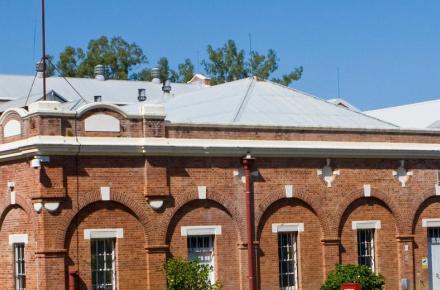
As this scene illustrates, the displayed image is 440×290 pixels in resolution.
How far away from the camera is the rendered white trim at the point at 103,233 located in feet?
90.9

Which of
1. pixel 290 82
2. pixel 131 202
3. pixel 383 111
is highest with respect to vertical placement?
pixel 290 82

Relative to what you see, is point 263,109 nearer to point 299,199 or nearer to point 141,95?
point 299,199

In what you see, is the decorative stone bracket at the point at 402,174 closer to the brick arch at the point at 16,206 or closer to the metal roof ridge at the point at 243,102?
the metal roof ridge at the point at 243,102

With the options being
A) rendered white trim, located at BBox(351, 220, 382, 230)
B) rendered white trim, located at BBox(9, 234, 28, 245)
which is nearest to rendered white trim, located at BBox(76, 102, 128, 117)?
rendered white trim, located at BBox(9, 234, 28, 245)

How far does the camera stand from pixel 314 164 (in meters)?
31.3

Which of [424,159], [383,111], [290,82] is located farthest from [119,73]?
[424,159]

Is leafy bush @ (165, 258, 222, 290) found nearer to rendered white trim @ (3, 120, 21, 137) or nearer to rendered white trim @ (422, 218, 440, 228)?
rendered white trim @ (3, 120, 21, 137)

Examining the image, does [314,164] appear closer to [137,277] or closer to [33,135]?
[137,277]

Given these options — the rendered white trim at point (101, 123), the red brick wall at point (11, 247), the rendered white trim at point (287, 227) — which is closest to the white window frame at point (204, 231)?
the rendered white trim at point (287, 227)

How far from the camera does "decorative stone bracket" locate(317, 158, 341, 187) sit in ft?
103

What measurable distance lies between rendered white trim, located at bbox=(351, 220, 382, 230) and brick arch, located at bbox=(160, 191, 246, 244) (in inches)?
151

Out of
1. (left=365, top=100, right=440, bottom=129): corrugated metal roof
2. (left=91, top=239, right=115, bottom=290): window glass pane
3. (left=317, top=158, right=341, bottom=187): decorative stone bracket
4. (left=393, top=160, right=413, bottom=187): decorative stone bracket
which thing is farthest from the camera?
(left=365, top=100, right=440, bottom=129): corrugated metal roof

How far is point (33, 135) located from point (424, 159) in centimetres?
1230

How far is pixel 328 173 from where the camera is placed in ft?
104
